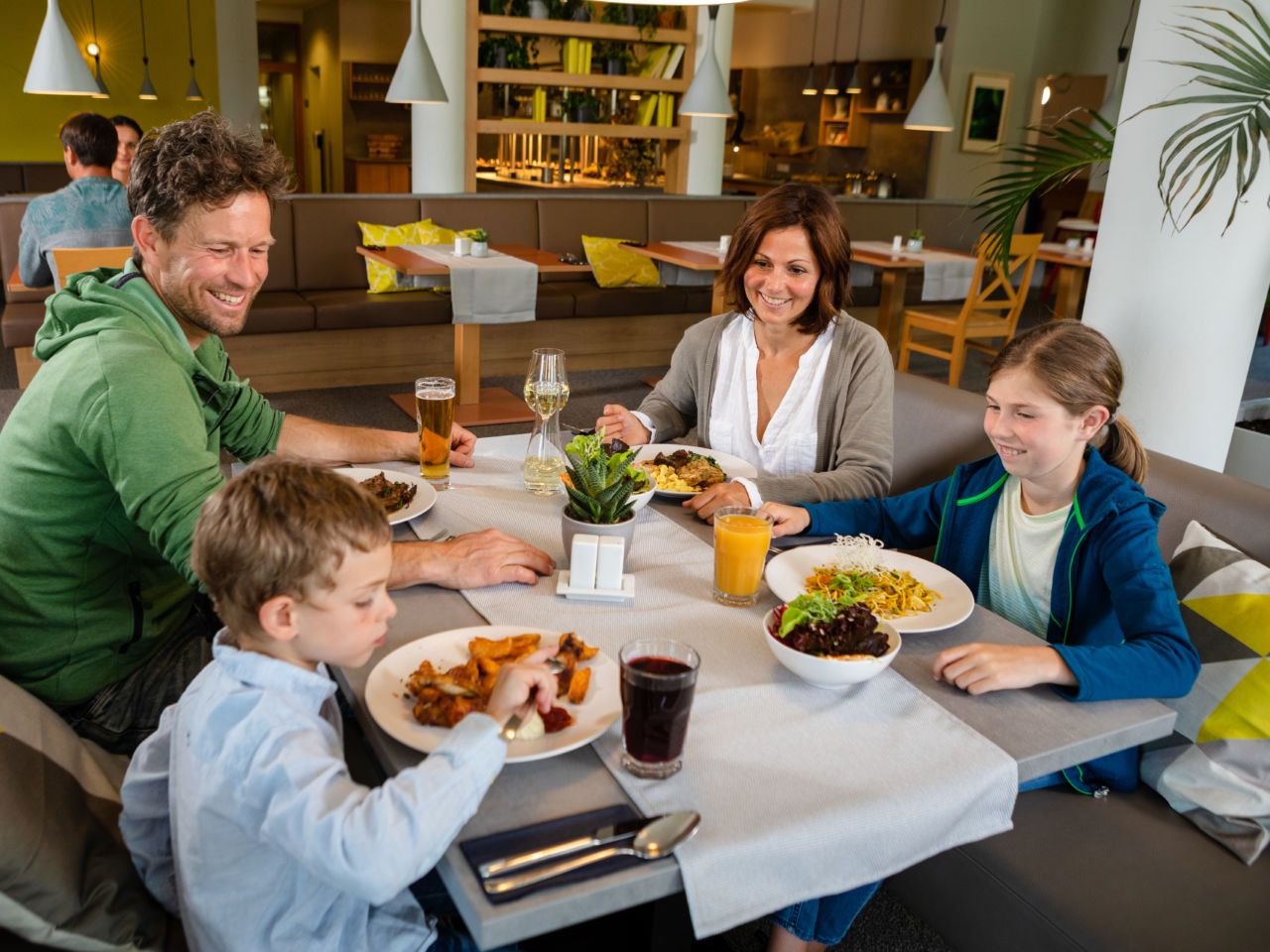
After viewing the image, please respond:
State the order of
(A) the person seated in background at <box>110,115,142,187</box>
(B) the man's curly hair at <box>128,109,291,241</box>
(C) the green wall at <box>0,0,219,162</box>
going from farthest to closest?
(C) the green wall at <box>0,0,219,162</box> < (A) the person seated in background at <box>110,115,142,187</box> < (B) the man's curly hair at <box>128,109,291,241</box>

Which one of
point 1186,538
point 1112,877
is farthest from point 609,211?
point 1112,877

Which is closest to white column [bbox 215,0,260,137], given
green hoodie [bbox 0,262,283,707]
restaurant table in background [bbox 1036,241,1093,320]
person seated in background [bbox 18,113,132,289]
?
person seated in background [bbox 18,113,132,289]

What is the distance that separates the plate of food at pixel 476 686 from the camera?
3.55 ft

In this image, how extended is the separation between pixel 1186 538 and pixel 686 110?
5098 mm

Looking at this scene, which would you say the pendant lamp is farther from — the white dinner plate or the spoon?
the spoon

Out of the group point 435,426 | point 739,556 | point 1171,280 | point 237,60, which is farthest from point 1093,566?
point 237,60

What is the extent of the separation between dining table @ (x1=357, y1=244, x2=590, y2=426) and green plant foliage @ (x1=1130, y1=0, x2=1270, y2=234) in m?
2.99

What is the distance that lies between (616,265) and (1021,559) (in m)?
4.71

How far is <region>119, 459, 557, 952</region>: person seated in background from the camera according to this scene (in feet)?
3.15

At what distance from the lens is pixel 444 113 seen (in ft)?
21.0

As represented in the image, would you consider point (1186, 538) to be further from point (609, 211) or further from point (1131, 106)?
point (609, 211)

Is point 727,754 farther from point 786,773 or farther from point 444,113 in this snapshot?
point 444,113

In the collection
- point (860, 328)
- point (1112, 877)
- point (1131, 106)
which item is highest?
point (1131, 106)

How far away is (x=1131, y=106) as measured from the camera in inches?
116
